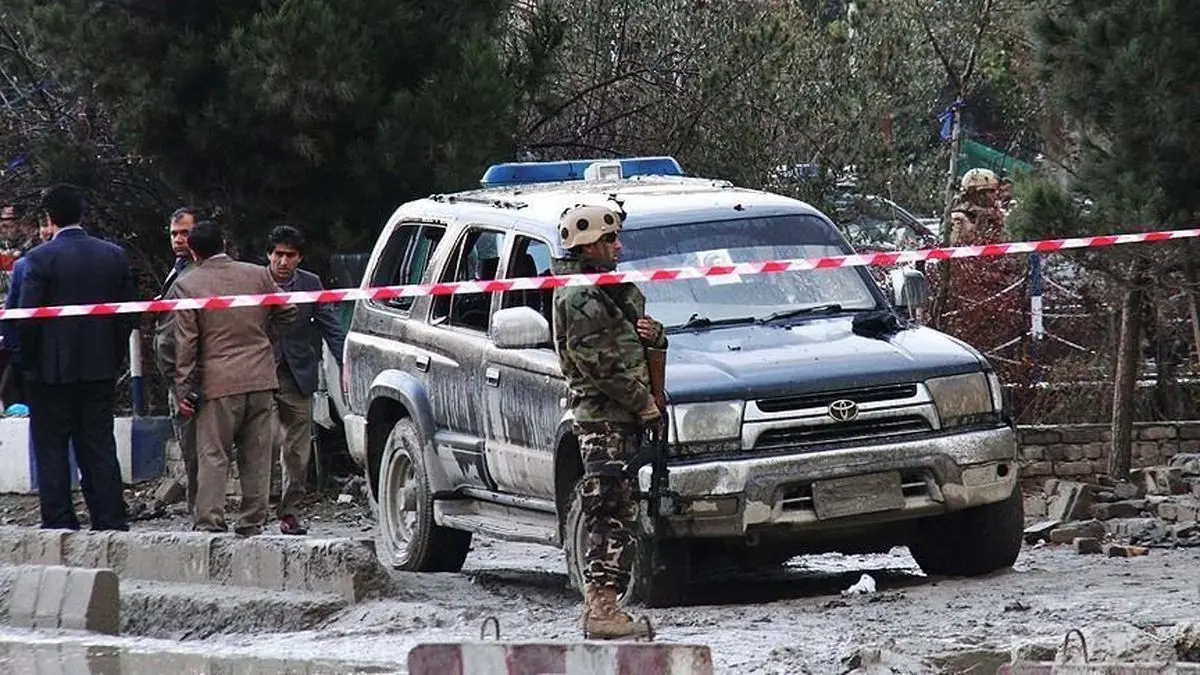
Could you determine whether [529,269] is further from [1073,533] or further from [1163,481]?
[1163,481]

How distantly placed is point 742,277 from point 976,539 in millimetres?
1581

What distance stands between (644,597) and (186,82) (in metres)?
7.71

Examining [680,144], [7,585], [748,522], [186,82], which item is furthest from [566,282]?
[680,144]

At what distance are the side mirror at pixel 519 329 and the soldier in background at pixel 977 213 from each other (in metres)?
9.33

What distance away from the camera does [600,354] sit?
7.78 metres

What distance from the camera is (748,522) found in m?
9.09

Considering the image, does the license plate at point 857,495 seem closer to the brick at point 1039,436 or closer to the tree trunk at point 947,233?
the brick at point 1039,436

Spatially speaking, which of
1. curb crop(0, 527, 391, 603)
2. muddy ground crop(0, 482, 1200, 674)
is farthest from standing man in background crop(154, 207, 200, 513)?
muddy ground crop(0, 482, 1200, 674)

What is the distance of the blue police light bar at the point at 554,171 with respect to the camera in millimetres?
11852

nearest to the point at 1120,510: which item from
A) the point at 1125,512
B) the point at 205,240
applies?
the point at 1125,512

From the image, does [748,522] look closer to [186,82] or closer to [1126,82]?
[1126,82]

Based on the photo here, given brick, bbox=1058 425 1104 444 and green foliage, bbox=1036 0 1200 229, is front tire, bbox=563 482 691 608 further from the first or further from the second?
brick, bbox=1058 425 1104 444

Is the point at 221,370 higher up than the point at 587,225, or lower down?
lower down

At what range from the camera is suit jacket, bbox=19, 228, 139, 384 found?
11344 millimetres
